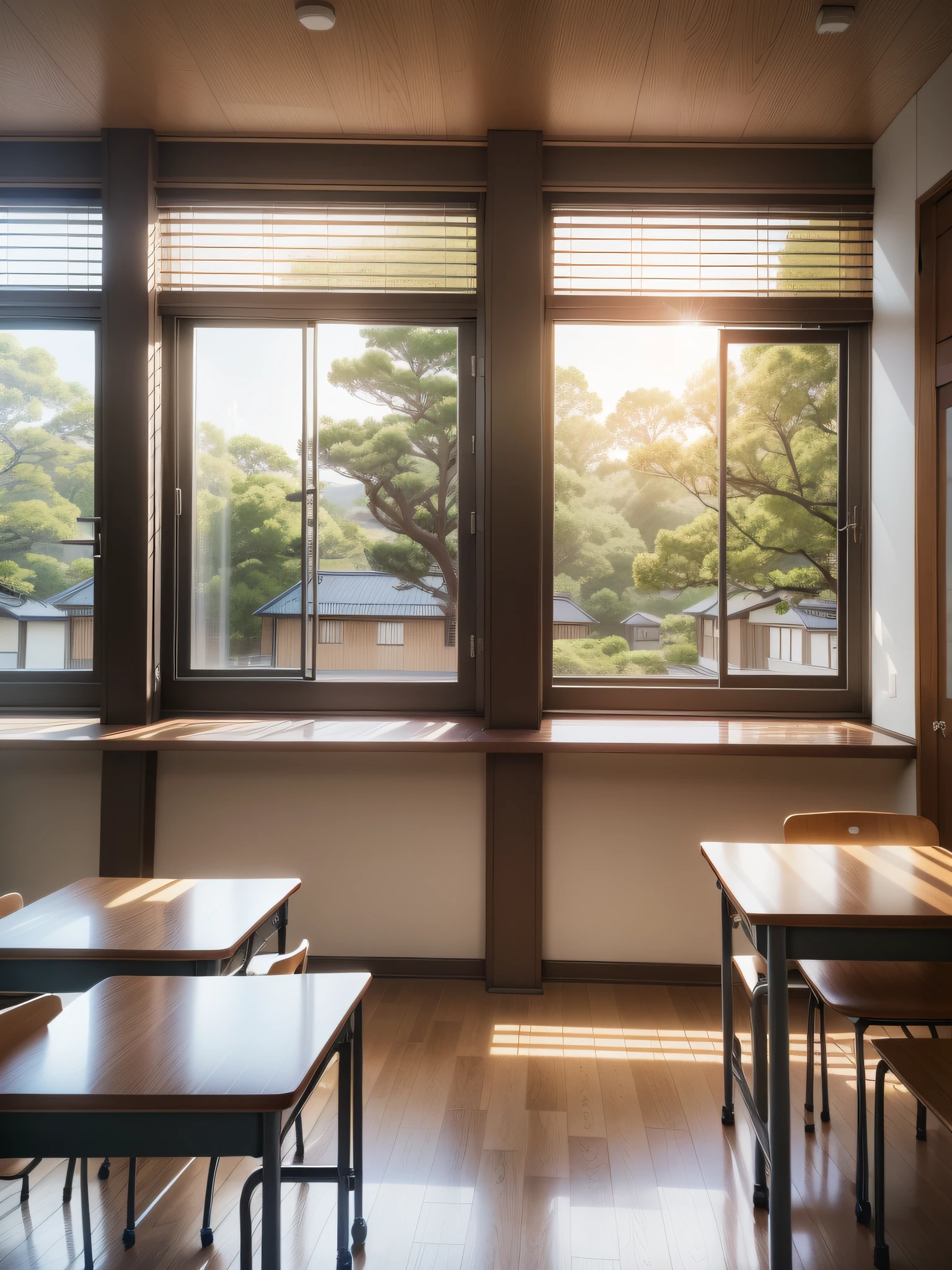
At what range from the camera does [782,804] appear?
11.3 feet

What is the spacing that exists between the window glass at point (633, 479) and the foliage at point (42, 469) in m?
2.06

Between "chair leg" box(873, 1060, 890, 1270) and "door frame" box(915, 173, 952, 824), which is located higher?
"door frame" box(915, 173, 952, 824)

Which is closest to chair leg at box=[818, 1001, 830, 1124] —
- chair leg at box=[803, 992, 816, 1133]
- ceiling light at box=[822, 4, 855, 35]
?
chair leg at box=[803, 992, 816, 1133]

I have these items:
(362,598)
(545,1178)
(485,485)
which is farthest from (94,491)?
(545,1178)

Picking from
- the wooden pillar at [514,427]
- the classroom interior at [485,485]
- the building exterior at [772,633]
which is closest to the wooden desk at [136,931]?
the classroom interior at [485,485]

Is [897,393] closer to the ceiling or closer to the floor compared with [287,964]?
closer to the ceiling

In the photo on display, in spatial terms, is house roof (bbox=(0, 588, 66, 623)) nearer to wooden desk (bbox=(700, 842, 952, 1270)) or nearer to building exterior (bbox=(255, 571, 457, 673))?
building exterior (bbox=(255, 571, 457, 673))

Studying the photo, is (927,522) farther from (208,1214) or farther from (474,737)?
(208,1214)

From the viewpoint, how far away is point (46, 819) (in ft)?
11.7

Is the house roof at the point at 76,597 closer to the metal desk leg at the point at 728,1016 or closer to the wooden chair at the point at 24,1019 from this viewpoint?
the wooden chair at the point at 24,1019

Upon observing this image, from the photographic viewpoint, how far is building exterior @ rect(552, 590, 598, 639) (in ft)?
12.1

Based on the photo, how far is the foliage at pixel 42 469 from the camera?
3.72m

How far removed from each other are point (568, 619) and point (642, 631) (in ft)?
1.07

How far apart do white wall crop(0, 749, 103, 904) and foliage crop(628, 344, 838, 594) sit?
2475 mm
